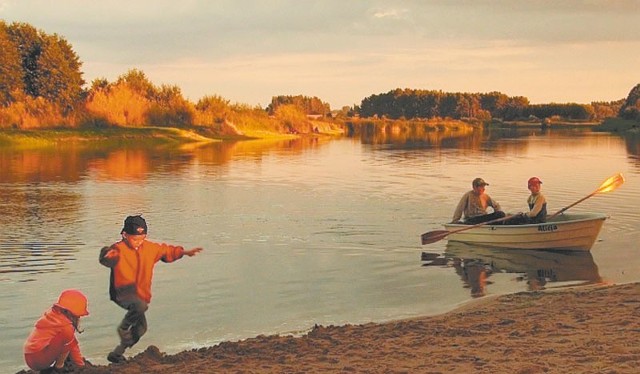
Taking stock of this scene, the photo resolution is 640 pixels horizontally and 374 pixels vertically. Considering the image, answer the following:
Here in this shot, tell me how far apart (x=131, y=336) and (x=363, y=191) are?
19827 millimetres

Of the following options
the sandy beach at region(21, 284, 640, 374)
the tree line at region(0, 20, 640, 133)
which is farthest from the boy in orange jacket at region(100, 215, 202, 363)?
the tree line at region(0, 20, 640, 133)

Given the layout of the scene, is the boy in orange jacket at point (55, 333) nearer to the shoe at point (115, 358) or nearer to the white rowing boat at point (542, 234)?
the shoe at point (115, 358)

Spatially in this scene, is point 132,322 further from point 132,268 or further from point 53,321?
point 53,321

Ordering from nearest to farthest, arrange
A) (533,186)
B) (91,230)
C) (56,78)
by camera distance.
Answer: (533,186), (91,230), (56,78)

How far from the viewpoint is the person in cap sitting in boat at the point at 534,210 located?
16.9 meters

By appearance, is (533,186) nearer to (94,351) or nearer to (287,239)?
(287,239)

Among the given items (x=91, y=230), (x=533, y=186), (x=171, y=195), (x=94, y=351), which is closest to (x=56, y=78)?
(x=171, y=195)

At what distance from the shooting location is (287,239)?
1788cm

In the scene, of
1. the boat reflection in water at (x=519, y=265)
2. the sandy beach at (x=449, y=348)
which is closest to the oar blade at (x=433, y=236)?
the boat reflection in water at (x=519, y=265)

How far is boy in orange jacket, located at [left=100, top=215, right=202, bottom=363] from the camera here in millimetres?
7910

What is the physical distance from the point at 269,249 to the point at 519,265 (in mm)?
4902

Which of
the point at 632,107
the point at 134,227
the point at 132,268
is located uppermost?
the point at 632,107

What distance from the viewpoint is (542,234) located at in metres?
16.7

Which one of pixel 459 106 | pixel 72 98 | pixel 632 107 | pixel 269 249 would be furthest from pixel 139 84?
pixel 459 106
